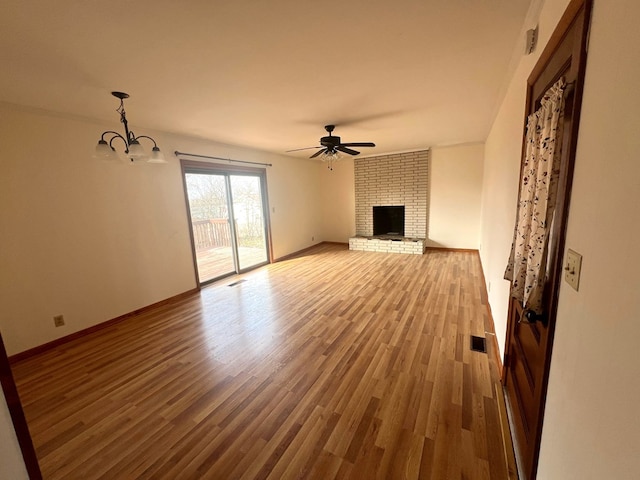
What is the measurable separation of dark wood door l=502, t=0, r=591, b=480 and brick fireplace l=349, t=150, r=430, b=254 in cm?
449

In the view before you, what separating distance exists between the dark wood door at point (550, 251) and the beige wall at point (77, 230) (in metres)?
3.94

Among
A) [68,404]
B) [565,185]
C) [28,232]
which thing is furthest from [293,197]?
[565,185]

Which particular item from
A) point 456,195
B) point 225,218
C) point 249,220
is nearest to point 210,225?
point 225,218

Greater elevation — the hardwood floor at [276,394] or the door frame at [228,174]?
the door frame at [228,174]

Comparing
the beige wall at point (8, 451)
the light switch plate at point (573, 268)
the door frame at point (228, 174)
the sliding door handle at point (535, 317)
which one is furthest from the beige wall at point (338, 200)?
the beige wall at point (8, 451)

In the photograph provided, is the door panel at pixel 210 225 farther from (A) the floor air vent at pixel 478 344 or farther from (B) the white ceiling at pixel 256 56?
(A) the floor air vent at pixel 478 344

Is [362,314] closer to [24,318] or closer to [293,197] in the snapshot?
[24,318]

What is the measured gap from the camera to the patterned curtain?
997 millimetres

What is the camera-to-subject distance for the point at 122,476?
139 cm

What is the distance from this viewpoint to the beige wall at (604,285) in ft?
1.77

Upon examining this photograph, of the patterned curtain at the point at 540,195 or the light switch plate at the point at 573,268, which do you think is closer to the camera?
the light switch plate at the point at 573,268

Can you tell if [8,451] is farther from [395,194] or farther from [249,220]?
[395,194]

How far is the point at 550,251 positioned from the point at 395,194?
5.43m

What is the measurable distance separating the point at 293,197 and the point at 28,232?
14.5 feet
